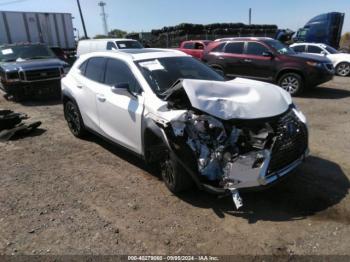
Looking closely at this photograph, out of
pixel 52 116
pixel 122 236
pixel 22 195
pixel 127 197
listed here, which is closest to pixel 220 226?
pixel 122 236

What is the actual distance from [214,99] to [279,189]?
146 centimetres

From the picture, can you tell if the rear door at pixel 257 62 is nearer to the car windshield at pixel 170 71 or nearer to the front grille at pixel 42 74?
the car windshield at pixel 170 71

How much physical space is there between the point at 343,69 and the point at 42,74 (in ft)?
41.7

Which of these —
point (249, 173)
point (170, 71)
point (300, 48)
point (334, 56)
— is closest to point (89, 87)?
point (170, 71)

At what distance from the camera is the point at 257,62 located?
35.3 ft

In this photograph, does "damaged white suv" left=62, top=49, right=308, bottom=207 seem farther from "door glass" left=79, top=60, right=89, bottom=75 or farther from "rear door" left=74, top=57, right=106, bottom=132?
"door glass" left=79, top=60, right=89, bottom=75

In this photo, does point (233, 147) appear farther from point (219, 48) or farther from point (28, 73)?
point (219, 48)

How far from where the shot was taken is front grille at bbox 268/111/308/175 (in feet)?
11.5

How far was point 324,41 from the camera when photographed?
21406mm

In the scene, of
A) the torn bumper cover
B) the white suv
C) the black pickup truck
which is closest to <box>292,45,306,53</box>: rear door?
the white suv

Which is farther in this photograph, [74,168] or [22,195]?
[74,168]

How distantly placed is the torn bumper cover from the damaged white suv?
0.03ft

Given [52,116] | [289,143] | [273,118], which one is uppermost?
[273,118]

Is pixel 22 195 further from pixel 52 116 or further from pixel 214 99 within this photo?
pixel 52 116
